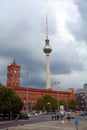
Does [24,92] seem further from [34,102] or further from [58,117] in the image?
[58,117]

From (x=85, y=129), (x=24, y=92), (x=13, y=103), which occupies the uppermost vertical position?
(x=24, y=92)

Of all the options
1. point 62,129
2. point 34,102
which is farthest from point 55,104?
point 62,129

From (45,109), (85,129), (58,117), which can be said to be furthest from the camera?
(45,109)

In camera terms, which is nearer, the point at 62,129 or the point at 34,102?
the point at 62,129

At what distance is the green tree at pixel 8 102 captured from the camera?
87.3 metres

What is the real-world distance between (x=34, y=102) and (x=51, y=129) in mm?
149495

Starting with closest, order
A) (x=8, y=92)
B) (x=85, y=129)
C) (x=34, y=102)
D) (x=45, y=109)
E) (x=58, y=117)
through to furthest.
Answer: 1. (x=85, y=129)
2. (x=58, y=117)
3. (x=8, y=92)
4. (x=45, y=109)
5. (x=34, y=102)

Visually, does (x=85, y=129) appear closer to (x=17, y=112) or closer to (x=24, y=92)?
(x=17, y=112)

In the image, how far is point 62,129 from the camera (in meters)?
48.7

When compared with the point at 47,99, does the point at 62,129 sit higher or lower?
lower

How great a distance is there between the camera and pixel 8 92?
90.8 meters

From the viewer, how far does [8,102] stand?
8988 cm

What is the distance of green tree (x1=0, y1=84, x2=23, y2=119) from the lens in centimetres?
8727

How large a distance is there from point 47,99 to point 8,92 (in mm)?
92262
